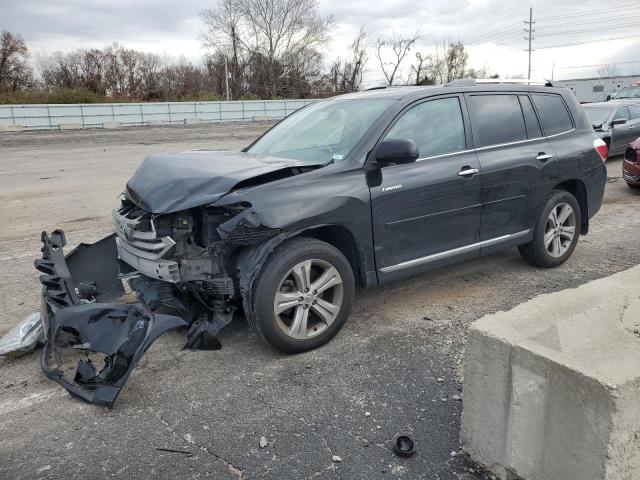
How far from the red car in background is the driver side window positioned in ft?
21.6

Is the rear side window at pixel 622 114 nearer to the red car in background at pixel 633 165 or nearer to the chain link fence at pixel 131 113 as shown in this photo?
the red car in background at pixel 633 165

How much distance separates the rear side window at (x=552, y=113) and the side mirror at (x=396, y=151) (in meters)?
2.13

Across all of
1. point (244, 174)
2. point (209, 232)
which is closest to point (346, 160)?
point (244, 174)

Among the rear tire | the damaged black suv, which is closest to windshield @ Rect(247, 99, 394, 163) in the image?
the damaged black suv

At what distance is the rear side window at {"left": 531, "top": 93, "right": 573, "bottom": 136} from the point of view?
548 cm

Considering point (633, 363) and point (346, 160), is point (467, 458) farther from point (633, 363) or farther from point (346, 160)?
point (346, 160)

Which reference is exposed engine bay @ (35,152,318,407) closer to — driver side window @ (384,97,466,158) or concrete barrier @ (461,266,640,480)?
driver side window @ (384,97,466,158)

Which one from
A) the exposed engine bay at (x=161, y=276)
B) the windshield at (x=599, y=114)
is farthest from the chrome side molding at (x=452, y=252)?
the windshield at (x=599, y=114)

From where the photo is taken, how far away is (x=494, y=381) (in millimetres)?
2480

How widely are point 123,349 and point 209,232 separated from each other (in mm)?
960

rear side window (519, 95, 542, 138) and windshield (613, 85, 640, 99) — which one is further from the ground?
windshield (613, 85, 640, 99)

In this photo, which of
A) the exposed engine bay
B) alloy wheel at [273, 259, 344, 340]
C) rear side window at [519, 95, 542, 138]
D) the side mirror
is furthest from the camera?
rear side window at [519, 95, 542, 138]


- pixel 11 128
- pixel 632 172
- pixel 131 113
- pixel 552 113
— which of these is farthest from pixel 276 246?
pixel 131 113

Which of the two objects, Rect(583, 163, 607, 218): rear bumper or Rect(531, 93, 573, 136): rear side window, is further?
Rect(583, 163, 607, 218): rear bumper
